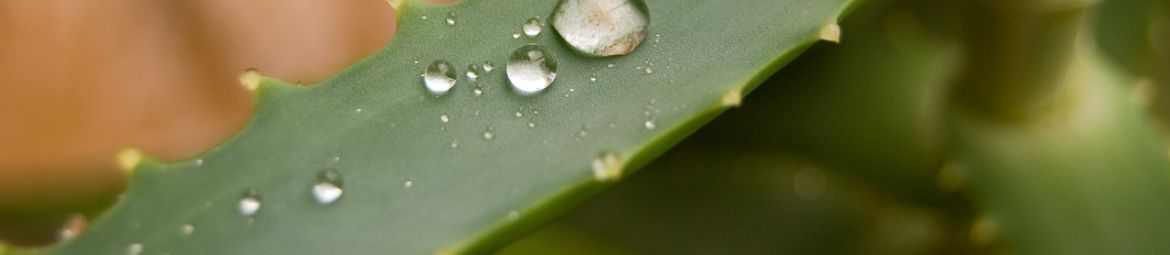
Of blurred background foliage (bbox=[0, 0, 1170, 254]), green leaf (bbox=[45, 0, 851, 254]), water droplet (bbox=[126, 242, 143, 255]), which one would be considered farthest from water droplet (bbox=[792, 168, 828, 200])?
water droplet (bbox=[126, 242, 143, 255])

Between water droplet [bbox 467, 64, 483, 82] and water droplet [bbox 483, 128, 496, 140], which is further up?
water droplet [bbox 467, 64, 483, 82]

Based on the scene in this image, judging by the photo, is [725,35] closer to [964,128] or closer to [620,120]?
[620,120]

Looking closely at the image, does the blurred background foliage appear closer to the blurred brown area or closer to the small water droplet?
the blurred brown area

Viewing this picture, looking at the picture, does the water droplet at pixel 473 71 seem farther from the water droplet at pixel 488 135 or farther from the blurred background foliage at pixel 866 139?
the blurred background foliage at pixel 866 139

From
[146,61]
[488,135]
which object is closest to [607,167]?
[488,135]

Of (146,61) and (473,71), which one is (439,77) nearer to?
(473,71)

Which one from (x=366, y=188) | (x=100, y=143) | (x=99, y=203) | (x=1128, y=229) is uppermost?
(x=100, y=143)

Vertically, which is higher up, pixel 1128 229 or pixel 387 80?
pixel 387 80

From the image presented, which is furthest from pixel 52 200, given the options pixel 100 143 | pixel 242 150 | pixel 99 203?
pixel 242 150
